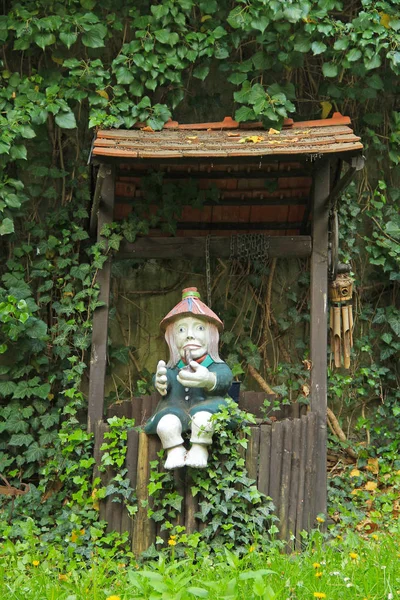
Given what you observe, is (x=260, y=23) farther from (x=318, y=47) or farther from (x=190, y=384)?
(x=190, y=384)

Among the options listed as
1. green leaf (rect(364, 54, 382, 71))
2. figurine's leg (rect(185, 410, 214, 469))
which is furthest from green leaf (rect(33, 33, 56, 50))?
figurine's leg (rect(185, 410, 214, 469))

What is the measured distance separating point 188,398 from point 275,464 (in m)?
0.62

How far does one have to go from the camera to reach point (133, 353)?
6.64m

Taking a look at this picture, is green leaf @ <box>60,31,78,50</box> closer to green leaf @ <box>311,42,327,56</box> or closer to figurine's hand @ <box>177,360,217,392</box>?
green leaf @ <box>311,42,327,56</box>

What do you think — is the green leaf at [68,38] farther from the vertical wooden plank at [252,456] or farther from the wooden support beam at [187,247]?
the vertical wooden plank at [252,456]

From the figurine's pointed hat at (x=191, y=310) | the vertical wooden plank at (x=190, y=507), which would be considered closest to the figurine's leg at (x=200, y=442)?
the vertical wooden plank at (x=190, y=507)

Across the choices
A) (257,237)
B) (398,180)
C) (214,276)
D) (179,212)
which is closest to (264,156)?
(257,237)

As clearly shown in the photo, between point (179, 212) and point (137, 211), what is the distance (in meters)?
0.31

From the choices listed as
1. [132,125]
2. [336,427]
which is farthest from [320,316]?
[132,125]

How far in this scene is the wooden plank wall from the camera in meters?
4.57

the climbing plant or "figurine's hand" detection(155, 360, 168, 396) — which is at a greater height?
the climbing plant

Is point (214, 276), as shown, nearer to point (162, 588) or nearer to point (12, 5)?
point (12, 5)

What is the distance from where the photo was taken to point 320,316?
5.18m

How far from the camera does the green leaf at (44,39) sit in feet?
19.2
